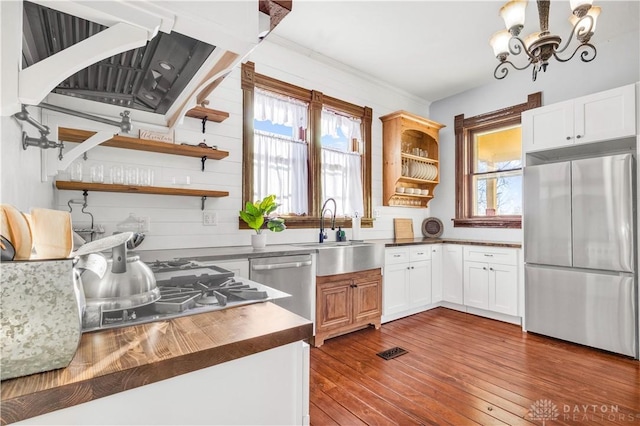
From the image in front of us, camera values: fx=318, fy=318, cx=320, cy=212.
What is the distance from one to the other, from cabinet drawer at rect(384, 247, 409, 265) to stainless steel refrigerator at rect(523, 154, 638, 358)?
1.24 m

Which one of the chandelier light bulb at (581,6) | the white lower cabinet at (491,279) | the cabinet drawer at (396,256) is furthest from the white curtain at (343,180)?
the chandelier light bulb at (581,6)

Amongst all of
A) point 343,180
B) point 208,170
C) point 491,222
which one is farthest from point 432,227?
point 208,170

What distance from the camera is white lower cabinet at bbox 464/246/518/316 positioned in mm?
3547

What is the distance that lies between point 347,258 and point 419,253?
1.27 metres

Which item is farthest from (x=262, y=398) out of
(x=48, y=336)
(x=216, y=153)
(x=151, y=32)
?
(x=216, y=153)

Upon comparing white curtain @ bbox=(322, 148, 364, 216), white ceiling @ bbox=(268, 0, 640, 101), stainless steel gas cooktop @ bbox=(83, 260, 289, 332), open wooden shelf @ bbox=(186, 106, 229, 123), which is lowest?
stainless steel gas cooktop @ bbox=(83, 260, 289, 332)

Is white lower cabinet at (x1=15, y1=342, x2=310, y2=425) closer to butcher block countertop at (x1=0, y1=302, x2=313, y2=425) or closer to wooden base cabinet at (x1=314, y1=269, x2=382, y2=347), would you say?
butcher block countertop at (x1=0, y1=302, x2=313, y2=425)

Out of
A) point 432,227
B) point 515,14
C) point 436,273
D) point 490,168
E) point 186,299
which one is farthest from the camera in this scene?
point 432,227

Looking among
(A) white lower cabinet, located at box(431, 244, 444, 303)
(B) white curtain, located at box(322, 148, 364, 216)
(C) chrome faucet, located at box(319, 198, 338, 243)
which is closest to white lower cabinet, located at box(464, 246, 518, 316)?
(A) white lower cabinet, located at box(431, 244, 444, 303)

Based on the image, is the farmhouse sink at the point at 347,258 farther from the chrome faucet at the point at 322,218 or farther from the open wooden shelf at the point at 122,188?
the open wooden shelf at the point at 122,188

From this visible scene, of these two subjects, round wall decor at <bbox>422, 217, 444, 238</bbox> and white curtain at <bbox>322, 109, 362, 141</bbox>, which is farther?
round wall decor at <bbox>422, 217, 444, 238</bbox>

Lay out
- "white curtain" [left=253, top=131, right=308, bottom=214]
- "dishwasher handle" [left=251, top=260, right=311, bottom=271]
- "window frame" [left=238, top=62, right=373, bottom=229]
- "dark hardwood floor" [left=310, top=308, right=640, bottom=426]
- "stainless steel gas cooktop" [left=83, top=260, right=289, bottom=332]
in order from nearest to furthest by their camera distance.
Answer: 1. "stainless steel gas cooktop" [left=83, top=260, right=289, bottom=332]
2. "dark hardwood floor" [left=310, top=308, right=640, bottom=426]
3. "dishwasher handle" [left=251, top=260, right=311, bottom=271]
4. "window frame" [left=238, top=62, right=373, bottom=229]
5. "white curtain" [left=253, top=131, right=308, bottom=214]

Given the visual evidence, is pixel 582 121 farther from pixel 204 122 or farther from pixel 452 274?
pixel 204 122

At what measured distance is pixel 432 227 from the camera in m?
4.90
